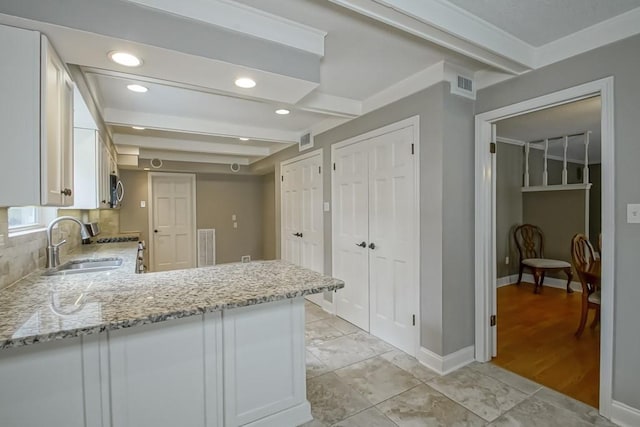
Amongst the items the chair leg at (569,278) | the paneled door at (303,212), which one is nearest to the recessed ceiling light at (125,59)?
the paneled door at (303,212)

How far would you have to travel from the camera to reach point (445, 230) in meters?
2.39

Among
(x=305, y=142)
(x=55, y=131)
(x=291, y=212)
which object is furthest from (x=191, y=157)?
(x=55, y=131)

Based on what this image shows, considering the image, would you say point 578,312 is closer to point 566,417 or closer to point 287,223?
point 566,417

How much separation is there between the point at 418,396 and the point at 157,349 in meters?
1.70

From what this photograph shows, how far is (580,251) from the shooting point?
119 inches

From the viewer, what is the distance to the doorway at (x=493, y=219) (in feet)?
5.97

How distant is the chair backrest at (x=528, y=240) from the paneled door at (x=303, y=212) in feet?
11.2

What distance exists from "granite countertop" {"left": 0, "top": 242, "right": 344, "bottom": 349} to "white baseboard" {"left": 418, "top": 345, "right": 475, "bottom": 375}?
135 cm

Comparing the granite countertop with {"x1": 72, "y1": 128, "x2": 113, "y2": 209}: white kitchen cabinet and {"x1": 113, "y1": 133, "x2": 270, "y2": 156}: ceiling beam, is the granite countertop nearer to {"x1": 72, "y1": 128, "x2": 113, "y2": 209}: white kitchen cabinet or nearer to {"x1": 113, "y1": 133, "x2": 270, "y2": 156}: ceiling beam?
{"x1": 72, "y1": 128, "x2": 113, "y2": 209}: white kitchen cabinet

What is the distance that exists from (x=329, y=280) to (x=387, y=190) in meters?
1.44

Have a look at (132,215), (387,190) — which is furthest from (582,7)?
(132,215)

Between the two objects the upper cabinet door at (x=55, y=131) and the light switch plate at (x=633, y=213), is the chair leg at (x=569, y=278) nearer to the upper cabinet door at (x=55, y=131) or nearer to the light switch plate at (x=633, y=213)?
the light switch plate at (x=633, y=213)

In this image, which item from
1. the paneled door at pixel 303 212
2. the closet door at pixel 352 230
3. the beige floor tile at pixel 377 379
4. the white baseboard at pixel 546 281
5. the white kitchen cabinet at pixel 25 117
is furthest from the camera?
the white baseboard at pixel 546 281

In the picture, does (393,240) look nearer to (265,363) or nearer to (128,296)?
(265,363)
